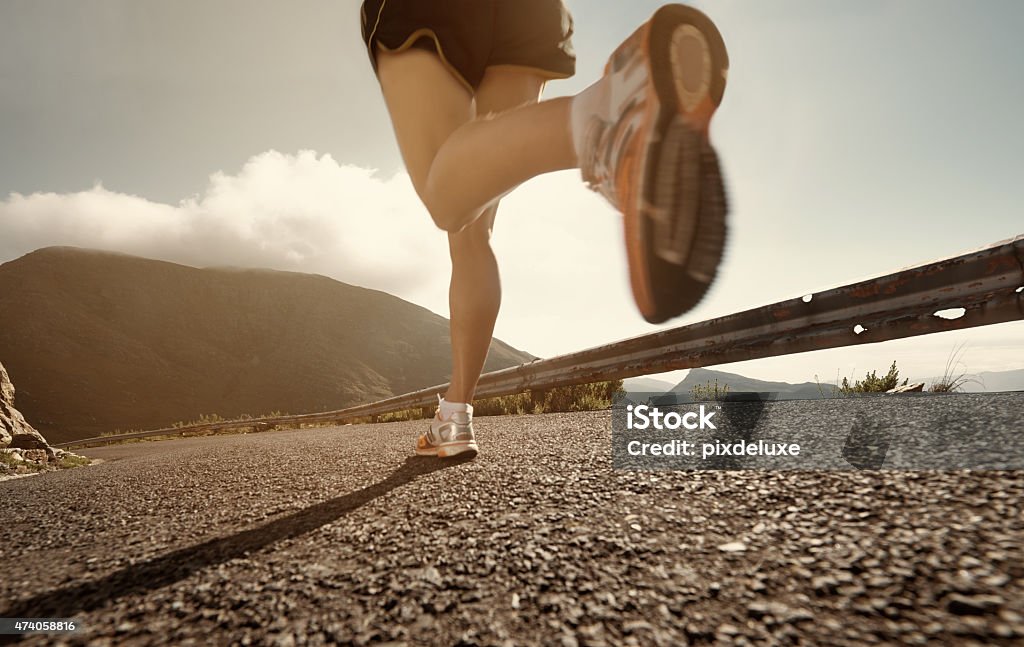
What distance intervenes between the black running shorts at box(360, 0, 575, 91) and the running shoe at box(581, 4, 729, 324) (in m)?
0.87

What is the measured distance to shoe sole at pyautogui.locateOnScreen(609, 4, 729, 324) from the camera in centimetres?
103

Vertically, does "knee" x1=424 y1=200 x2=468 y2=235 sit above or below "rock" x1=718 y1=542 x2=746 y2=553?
above

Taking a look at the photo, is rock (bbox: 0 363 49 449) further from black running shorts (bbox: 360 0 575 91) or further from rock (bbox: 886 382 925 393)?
rock (bbox: 886 382 925 393)

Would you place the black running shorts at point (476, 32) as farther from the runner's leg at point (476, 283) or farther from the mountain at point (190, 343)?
the mountain at point (190, 343)

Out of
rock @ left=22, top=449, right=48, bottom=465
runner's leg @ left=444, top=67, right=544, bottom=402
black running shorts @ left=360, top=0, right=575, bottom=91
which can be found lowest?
rock @ left=22, top=449, right=48, bottom=465

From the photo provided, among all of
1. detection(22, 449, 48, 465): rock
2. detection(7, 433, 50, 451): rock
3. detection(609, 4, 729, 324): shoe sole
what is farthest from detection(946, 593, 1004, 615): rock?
detection(7, 433, 50, 451): rock

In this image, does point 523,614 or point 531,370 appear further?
point 531,370

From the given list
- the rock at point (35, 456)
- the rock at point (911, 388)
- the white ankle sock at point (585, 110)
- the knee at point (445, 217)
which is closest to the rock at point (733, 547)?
the white ankle sock at point (585, 110)

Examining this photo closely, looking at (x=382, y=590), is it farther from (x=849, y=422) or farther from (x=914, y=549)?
(x=849, y=422)

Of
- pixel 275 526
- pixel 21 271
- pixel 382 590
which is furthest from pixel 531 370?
pixel 21 271

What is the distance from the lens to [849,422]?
1.76 metres

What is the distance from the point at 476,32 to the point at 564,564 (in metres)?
1.84

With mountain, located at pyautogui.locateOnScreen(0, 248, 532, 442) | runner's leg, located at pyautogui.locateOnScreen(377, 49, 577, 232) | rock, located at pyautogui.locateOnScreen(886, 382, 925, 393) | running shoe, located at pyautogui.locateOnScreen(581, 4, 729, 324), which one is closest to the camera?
running shoe, located at pyautogui.locateOnScreen(581, 4, 729, 324)

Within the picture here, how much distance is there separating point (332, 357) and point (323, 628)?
5618 centimetres
